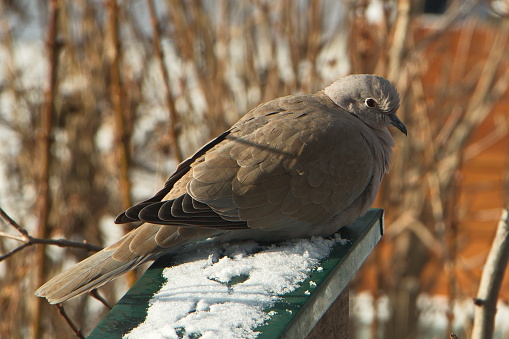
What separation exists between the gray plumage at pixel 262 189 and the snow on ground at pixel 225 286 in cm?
12

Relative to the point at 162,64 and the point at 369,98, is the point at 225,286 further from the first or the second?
the point at 369,98

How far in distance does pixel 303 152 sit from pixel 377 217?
381 mm

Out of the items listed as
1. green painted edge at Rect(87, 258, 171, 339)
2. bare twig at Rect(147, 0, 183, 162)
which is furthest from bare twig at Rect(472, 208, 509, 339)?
bare twig at Rect(147, 0, 183, 162)

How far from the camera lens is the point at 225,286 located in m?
1.75

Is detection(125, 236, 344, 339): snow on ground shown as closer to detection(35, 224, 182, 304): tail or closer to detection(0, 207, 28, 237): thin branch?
detection(35, 224, 182, 304): tail

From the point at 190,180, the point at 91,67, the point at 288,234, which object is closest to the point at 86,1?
the point at 91,67

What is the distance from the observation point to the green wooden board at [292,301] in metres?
1.53

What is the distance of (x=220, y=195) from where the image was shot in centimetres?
235

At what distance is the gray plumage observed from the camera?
2.18 metres

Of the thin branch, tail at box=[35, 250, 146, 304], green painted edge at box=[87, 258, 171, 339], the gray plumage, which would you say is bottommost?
green painted edge at box=[87, 258, 171, 339]

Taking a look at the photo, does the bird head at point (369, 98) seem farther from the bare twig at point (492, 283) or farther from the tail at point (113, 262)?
the tail at point (113, 262)

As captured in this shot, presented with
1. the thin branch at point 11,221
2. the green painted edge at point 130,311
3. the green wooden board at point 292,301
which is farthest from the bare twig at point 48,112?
the green painted edge at point 130,311

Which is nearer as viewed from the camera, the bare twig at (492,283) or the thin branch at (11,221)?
the thin branch at (11,221)

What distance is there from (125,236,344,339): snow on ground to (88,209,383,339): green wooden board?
3cm
